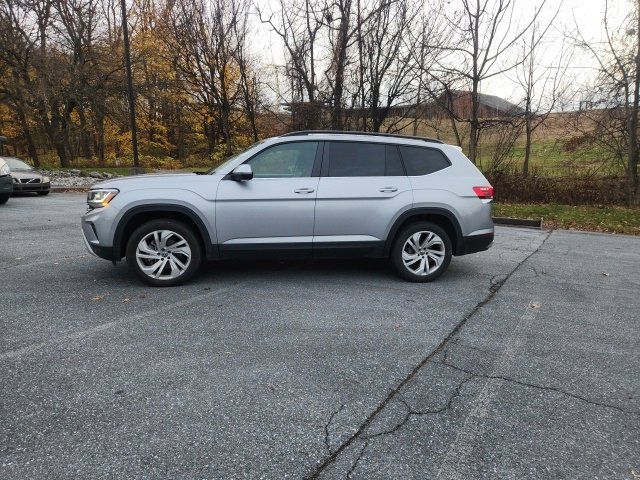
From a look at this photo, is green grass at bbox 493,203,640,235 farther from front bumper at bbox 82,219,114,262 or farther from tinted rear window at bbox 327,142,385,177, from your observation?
front bumper at bbox 82,219,114,262

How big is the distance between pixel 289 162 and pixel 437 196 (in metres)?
1.82

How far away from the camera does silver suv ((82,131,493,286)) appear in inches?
188

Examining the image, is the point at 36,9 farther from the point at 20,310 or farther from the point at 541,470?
the point at 541,470

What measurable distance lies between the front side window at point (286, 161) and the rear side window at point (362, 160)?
9.3 inches

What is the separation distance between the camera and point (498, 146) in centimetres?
1598

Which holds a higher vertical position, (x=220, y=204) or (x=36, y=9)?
(x=36, y=9)

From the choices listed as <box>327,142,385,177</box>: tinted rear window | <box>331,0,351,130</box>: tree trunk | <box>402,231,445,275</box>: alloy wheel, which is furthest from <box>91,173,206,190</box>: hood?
<box>331,0,351,130</box>: tree trunk

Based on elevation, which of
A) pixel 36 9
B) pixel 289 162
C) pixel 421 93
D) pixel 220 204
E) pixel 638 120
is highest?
pixel 36 9

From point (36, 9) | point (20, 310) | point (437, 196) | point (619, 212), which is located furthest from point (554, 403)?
point (36, 9)

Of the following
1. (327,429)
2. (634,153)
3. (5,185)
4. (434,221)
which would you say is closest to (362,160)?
(434,221)

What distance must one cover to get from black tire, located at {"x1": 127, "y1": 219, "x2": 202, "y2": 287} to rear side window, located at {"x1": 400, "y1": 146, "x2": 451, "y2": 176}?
2678 mm

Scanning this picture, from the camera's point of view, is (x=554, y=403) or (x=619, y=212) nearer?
(x=554, y=403)

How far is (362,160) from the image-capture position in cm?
520

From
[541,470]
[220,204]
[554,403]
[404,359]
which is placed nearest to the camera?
[541,470]
